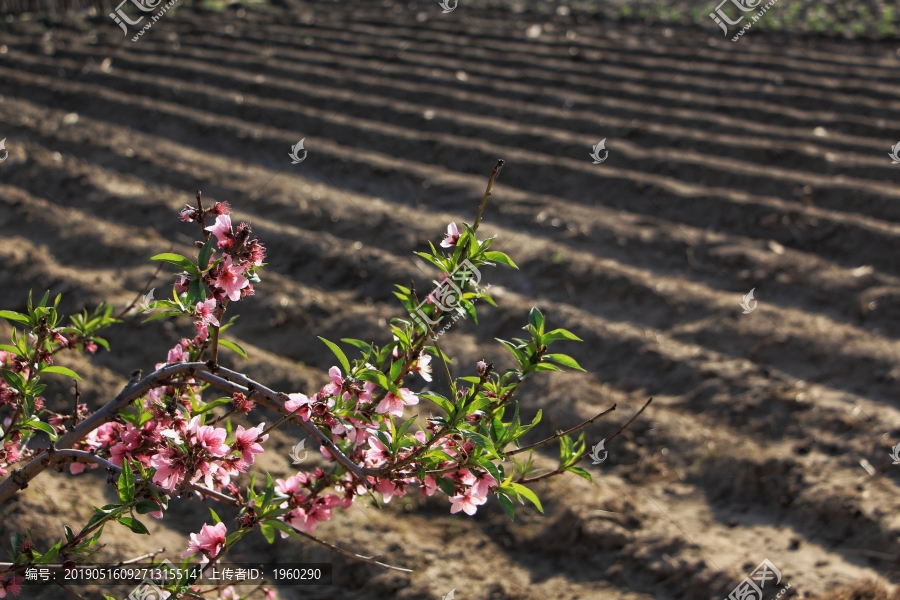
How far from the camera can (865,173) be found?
16.3ft

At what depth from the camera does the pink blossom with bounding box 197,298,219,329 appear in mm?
1449

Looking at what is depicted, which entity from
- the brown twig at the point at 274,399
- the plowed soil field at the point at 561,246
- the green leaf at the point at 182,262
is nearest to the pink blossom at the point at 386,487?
the brown twig at the point at 274,399

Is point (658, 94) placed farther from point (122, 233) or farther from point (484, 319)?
point (122, 233)

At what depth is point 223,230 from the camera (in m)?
1.42

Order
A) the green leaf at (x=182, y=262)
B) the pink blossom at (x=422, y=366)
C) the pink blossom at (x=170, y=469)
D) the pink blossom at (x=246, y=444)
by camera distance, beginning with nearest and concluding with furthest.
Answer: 1. the green leaf at (x=182, y=262)
2. the pink blossom at (x=170, y=469)
3. the pink blossom at (x=246, y=444)
4. the pink blossom at (x=422, y=366)

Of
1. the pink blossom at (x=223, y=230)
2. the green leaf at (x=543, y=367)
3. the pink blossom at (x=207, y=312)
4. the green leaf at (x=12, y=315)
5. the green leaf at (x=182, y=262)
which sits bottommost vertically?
the green leaf at (x=543, y=367)

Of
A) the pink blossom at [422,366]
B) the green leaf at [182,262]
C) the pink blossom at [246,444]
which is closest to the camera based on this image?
the green leaf at [182,262]

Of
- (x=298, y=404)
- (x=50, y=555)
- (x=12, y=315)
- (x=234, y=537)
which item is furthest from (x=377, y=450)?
(x=12, y=315)

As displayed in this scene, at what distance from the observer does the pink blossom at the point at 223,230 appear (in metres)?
1.41

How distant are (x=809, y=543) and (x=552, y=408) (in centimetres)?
118

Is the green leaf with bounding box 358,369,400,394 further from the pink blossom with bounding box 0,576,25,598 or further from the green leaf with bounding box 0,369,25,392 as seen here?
the pink blossom with bounding box 0,576,25,598

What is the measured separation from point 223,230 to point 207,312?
193mm

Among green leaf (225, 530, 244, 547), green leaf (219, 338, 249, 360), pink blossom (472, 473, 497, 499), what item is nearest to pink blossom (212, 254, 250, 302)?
green leaf (219, 338, 249, 360)

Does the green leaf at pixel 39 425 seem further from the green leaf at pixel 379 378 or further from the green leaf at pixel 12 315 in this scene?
the green leaf at pixel 379 378
